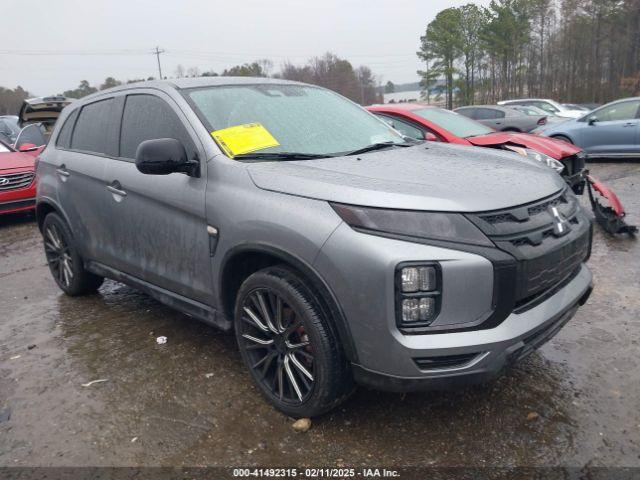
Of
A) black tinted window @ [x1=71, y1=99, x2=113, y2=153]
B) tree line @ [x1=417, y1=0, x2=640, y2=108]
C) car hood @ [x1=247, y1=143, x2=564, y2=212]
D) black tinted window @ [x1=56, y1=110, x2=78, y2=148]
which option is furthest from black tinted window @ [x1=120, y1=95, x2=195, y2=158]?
tree line @ [x1=417, y1=0, x2=640, y2=108]

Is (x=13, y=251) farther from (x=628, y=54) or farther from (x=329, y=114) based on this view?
(x=628, y=54)

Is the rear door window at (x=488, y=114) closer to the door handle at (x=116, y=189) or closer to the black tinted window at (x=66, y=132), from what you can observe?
the black tinted window at (x=66, y=132)

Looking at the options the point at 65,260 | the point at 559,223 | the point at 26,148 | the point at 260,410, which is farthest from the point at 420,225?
the point at 26,148

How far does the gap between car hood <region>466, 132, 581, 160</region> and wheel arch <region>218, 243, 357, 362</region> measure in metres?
4.56

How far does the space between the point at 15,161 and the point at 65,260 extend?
4.87m

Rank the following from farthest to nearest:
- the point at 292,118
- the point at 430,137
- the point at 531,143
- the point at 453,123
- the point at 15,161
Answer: the point at 15,161 → the point at 453,123 → the point at 531,143 → the point at 430,137 → the point at 292,118

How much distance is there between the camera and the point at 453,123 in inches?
285


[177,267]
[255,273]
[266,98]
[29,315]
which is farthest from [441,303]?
[29,315]

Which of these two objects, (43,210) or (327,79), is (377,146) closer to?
(43,210)

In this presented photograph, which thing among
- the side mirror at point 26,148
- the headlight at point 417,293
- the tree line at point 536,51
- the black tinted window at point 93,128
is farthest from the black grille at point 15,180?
the tree line at point 536,51

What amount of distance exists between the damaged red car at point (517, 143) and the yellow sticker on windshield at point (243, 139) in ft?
9.44

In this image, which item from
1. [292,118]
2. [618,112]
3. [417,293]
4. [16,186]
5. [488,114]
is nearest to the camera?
[417,293]

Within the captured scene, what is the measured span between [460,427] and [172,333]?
2180mm

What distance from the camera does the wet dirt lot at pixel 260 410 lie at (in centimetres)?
251
